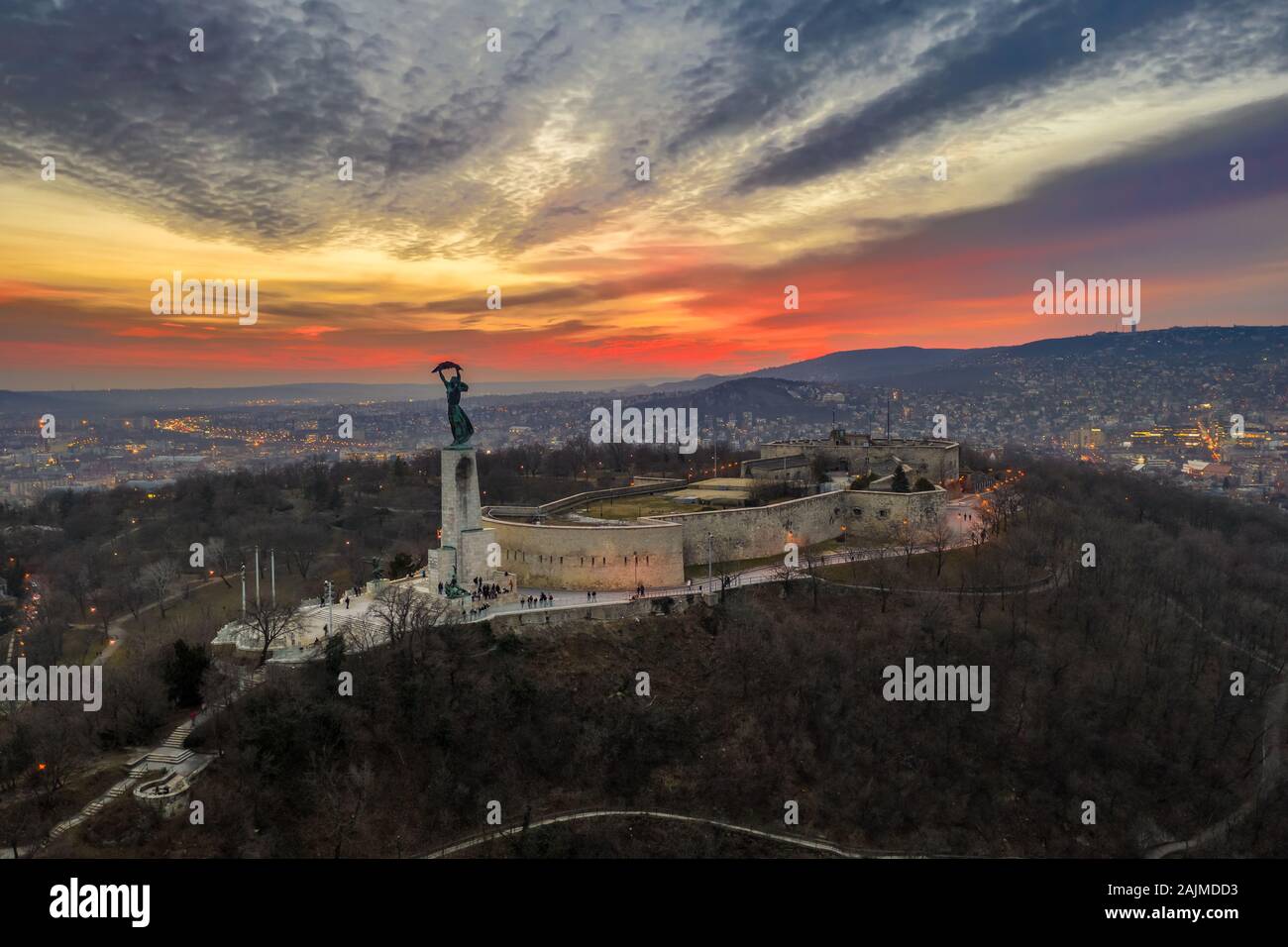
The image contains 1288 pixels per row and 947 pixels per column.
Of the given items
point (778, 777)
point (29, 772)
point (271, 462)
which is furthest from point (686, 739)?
point (271, 462)

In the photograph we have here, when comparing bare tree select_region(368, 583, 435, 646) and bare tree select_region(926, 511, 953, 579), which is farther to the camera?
bare tree select_region(926, 511, 953, 579)

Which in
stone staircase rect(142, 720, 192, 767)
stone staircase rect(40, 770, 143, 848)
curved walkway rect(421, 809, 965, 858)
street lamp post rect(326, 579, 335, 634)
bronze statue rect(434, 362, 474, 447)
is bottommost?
curved walkway rect(421, 809, 965, 858)

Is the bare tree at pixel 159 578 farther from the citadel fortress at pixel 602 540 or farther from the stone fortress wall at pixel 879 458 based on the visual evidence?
the stone fortress wall at pixel 879 458

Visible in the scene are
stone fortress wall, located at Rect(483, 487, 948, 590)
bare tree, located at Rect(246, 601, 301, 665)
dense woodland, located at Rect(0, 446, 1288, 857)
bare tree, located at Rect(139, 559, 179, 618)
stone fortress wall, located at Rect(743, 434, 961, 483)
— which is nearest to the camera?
dense woodland, located at Rect(0, 446, 1288, 857)

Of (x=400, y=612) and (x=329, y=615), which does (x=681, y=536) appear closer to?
(x=400, y=612)

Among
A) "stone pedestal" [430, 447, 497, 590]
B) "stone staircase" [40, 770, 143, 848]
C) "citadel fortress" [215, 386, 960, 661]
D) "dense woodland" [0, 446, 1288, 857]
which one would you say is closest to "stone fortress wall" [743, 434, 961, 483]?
"citadel fortress" [215, 386, 960, 661]

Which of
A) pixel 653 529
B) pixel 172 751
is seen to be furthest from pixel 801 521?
pixel 172 751

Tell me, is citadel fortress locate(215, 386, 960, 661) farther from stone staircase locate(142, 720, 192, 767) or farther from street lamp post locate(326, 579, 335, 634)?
stone staircase locate(142, 720, 192, 767)
